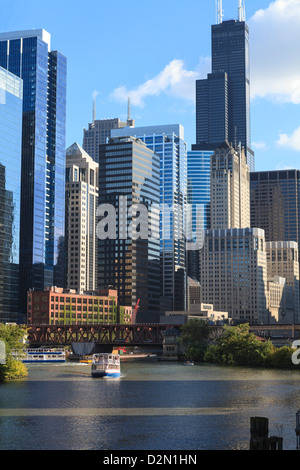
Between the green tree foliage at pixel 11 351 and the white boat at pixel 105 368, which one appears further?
the white boat at pixel 105 368

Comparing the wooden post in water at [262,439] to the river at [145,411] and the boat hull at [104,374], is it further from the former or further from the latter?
the boat hull at [104,374]

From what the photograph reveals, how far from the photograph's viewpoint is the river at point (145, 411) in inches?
2798

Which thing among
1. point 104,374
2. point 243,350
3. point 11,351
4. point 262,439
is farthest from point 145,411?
point 243,350

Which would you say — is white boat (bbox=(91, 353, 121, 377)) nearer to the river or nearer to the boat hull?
the boat hull

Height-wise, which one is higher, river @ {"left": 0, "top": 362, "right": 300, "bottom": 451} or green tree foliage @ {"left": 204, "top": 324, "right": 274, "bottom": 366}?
green tree foliage @ {"left": 204, "top": 324, "right": 274, "bottom": 366}

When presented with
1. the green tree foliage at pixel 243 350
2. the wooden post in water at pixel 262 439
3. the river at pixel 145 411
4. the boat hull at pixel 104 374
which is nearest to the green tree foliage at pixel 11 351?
the river at pixel 145 411

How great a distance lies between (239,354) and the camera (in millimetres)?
190625

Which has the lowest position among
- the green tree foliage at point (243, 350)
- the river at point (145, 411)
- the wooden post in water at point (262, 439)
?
the river at point (145, 411)

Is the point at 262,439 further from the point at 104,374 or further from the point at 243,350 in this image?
the point at 243,350

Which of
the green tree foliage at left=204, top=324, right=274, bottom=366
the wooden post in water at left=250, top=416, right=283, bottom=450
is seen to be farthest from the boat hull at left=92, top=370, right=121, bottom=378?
the wooden post in water at left=250, top=416, right=283, bottom=450

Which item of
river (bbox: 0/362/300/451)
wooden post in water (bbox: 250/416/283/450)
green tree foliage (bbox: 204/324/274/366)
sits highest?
green tree foliage (bbox: 204/324/274/366)

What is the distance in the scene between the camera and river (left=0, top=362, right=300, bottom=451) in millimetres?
71062
